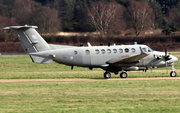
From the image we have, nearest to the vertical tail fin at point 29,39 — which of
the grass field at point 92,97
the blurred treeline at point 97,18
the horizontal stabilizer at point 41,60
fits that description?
the horizontal stabilizer at point 41,60

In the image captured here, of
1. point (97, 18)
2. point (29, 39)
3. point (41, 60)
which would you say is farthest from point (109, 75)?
point (97, 18)

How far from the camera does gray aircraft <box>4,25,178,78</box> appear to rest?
28.0 meters

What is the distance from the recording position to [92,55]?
28469mm

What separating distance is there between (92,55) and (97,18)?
5540 cm

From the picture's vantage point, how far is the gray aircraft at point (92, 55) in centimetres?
2802

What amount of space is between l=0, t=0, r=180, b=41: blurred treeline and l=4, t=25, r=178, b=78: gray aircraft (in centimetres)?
4268

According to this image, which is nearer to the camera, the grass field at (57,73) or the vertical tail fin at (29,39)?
the vertical tail fin at (29,39)

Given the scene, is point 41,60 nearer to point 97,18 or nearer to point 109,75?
point 109,75

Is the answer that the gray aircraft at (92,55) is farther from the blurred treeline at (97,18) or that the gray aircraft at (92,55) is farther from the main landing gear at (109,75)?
the blurred treeline at (97,18)

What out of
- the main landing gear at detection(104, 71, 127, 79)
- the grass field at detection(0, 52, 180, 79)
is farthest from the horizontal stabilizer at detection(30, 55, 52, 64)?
the main landing gear at detection(104, 71, 127, 79)

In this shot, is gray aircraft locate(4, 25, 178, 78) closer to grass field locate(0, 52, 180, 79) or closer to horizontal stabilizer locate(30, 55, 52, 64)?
horizontal stabilizer locate(30, 55, 52, 64)

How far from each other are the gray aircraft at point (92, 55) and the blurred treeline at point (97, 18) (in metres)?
42.7

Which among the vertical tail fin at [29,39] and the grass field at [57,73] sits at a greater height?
the vertical tail fin at [29,39]

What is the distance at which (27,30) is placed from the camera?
92.3 ft
